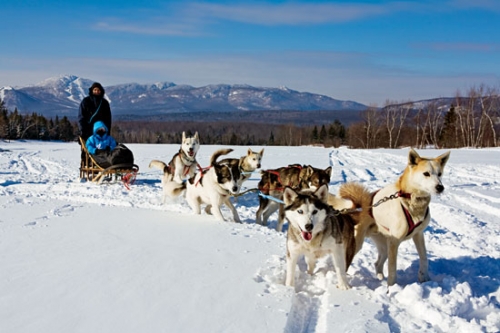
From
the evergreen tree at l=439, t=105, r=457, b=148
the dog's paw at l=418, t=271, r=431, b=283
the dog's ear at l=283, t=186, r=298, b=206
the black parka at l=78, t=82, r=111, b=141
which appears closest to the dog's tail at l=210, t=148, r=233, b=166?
the dog's ear at l=283, t=186, r=298, b=206

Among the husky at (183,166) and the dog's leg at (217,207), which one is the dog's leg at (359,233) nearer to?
the dog's leg at (217,207)

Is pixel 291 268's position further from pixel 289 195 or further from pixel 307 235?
pixel 289 195

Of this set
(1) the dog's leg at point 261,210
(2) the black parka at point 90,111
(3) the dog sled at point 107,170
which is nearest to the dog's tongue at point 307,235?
(1) the dog's leg at point 261,210

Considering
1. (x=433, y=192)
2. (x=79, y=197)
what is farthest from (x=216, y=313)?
(x=79, y=197)

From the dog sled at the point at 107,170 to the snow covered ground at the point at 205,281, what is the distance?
8.98ft

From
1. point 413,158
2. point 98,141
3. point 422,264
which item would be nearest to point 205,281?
point 422,264

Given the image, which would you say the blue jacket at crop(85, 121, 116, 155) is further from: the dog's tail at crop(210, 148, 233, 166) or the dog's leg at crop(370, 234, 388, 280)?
the dog's leg at crop(370, 234, 388, 280)

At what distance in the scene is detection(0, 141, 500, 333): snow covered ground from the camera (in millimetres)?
2953

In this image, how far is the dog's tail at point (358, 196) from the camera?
14.0 ft

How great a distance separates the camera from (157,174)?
11.8 meters

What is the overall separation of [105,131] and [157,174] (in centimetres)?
229

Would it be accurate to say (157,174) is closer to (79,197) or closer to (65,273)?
(79,197)

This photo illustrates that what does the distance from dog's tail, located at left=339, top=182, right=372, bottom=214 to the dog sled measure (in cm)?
558

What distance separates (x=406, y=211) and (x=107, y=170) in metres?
6.93
